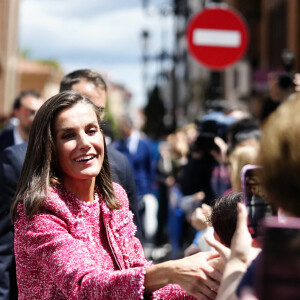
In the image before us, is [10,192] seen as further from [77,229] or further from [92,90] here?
[77,229]

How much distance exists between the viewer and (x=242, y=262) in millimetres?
1608

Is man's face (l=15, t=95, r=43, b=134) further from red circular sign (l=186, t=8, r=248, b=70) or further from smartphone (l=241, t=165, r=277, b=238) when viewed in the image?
smartphone (l=241, t=165, r=277, b=238)

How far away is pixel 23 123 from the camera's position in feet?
19.5

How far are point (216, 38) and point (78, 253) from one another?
20.7 ft

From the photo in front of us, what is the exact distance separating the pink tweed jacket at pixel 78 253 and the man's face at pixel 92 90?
145 centimetres

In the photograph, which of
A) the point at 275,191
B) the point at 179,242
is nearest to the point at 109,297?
the point at 275,191

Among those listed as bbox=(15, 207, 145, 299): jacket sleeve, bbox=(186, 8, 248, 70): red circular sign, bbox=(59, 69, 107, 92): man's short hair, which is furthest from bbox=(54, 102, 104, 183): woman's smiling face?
bbox=(186, 8, 248, 70): red circular sign

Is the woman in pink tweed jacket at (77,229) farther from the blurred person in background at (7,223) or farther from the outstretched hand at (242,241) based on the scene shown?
the blurred person in background at (7,223)

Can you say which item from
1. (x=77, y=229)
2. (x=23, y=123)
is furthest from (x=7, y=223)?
(x=23, y=123)

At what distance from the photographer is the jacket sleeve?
2.11m

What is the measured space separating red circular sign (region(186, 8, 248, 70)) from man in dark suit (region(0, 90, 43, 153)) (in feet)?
7.25

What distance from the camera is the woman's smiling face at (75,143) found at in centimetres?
252

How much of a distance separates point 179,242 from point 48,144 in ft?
25.0

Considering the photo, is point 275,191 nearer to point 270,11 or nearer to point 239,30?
point 239,30
